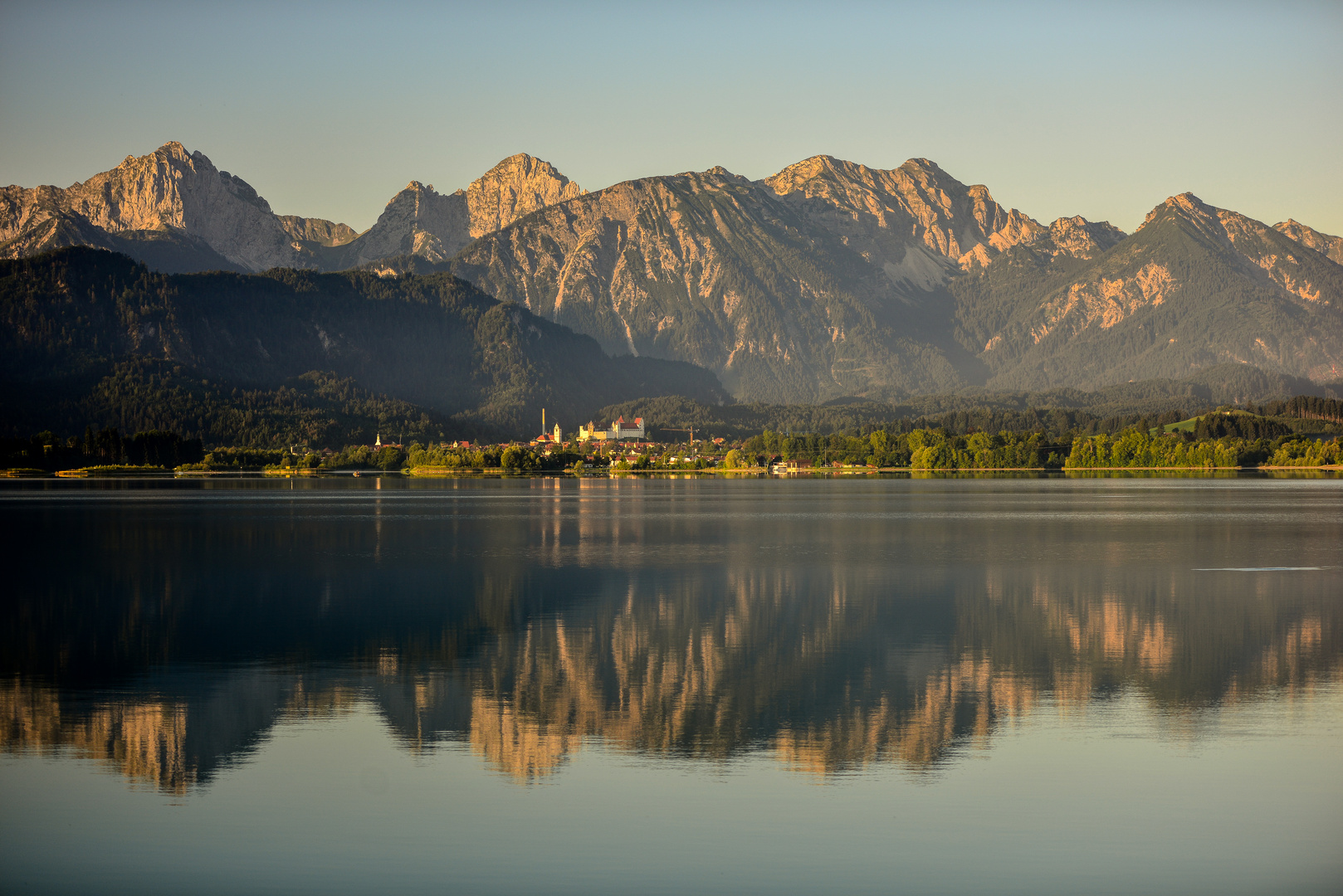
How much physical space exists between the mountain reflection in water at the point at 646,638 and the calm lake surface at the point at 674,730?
0.47 feet

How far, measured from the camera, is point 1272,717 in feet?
69.7

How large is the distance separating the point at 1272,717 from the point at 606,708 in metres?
11.8

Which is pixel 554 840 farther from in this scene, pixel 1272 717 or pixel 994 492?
pixel 994 492

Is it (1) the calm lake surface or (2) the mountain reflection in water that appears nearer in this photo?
(1) the calm lake surface

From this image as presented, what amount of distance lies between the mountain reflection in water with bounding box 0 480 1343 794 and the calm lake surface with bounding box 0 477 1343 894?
5.6 inches

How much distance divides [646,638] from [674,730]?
9758 mm

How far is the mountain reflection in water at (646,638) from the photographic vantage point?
2042 cm

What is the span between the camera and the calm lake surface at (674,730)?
47.3ft

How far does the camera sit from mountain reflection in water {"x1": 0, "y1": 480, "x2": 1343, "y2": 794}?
20.4 metres

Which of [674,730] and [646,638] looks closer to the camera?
[674,730]

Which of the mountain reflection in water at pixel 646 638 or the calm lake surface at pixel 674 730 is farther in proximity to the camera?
the mountain reflection in water at pixel 646 638

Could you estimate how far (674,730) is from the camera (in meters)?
20.2

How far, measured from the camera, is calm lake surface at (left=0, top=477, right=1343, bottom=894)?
47.3 ft

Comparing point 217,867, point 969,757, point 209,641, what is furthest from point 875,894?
point 209,641
